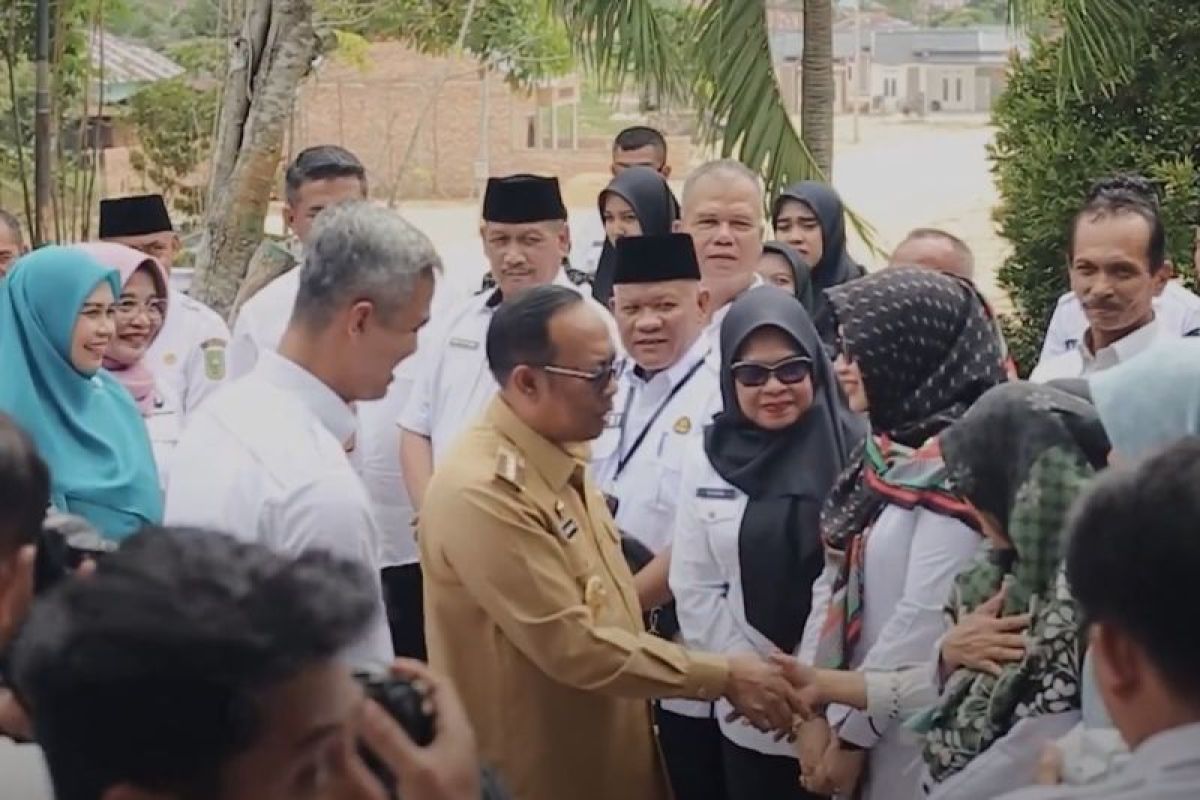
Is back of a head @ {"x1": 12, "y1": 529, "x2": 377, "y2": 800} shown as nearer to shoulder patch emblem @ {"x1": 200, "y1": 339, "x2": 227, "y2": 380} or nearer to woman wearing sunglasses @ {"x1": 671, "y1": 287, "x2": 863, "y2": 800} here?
woman wearing sunglasses @ {"x1": 671, "y1": 287, "x2": 863, "y2": 800}

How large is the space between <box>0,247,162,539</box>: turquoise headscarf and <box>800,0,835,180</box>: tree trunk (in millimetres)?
4958

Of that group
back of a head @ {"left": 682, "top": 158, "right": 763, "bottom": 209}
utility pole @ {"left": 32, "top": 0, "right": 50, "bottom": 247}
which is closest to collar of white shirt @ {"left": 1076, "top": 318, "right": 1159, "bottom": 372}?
back of a head @ {"left": 682, "top": 158, "right": 763, "bottom": 209}

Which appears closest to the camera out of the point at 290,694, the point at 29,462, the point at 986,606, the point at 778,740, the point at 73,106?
the point at 290,694

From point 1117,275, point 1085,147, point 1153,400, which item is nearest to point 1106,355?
point 1117,275

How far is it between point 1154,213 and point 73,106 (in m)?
11.1

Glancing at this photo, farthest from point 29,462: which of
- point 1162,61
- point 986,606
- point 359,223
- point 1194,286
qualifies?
point 1162,61

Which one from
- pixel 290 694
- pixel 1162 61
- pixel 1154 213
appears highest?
pixel 1162 61

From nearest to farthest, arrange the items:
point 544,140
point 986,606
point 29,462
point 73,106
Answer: point 29,462 → point 986,606 → point 73,106 → point 544,140

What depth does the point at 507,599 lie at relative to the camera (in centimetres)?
301

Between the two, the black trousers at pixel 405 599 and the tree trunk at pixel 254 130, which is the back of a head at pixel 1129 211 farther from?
the tree trunk at pixel 254 130

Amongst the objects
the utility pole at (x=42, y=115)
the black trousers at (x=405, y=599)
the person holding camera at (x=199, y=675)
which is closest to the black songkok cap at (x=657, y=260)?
the black trousers at (x=405, y=599)

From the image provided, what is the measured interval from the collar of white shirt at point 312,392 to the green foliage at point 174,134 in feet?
48.9

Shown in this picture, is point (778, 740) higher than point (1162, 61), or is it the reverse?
point (1162, 61)

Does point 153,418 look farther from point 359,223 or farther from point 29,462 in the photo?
point 29,462
